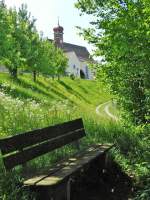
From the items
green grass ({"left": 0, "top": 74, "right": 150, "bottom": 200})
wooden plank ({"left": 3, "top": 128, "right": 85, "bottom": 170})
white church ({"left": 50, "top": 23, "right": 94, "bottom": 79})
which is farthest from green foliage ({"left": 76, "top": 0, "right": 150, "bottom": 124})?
white church ({"left": 50, "top": 23, "right": 94, "bottom": 79})

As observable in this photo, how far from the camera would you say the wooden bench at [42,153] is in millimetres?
7121

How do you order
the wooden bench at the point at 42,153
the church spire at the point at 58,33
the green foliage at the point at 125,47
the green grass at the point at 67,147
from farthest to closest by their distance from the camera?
the church spire at the point at 58,33, the green foliage at the point at 125,47, the green grass at the point at 67,147, the wooden bench at the point at 42,153

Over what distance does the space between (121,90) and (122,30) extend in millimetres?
2591

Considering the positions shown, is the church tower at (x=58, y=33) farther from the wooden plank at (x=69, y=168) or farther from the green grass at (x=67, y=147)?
the wooden plank at (x=69, y=168)

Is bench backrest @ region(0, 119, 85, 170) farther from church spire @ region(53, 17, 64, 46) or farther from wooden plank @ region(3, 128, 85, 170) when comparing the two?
church spire @ region(53, 17, 64, 46)

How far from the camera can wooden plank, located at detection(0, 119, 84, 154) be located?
7.22 m

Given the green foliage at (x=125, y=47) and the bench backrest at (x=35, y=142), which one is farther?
the green foliage at (x=125, y=47)

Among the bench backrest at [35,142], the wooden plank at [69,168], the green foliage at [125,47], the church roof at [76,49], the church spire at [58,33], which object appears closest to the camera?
the wooden plank at [69,168]

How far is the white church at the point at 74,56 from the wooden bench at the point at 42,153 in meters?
90.5

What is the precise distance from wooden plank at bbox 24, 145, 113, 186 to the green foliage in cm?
140

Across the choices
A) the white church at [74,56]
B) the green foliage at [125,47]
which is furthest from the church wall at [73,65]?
the green foliage at [125,47]

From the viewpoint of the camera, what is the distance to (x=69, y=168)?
26.6ft

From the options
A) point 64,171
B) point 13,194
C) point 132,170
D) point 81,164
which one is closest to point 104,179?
point 132,170

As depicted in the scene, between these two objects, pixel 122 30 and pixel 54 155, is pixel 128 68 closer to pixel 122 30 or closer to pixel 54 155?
pixel 122 30
